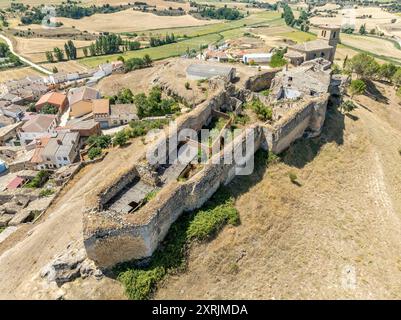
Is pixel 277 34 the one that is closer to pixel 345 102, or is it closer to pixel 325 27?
pixel 325 27

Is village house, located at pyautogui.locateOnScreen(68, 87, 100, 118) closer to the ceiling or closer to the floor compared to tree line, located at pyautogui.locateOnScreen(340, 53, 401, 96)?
closer to the floor

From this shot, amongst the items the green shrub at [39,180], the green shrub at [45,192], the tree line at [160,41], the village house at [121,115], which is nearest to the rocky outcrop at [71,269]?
the green shrub at [45,192]

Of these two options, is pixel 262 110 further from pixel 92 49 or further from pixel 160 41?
pixel 160 41

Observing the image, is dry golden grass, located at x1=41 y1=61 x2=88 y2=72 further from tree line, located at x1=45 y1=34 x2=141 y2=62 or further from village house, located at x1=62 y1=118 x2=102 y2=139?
village house, located at x1=62 y1=118 x2=102 y2=139

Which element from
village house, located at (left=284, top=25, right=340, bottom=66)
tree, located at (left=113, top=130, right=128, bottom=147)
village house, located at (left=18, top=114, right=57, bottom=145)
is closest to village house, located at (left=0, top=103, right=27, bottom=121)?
village house, located at (left=18, top=114, right=57, bottom=145)

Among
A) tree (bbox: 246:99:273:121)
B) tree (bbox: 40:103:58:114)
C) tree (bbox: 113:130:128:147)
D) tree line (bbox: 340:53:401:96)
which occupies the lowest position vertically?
tree (bbox: 40:103:58:114)

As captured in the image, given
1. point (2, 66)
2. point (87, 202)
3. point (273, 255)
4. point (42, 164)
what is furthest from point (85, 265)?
point (2, 66)

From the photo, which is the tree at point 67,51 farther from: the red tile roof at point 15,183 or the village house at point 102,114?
the red tile roof at point 15,183
